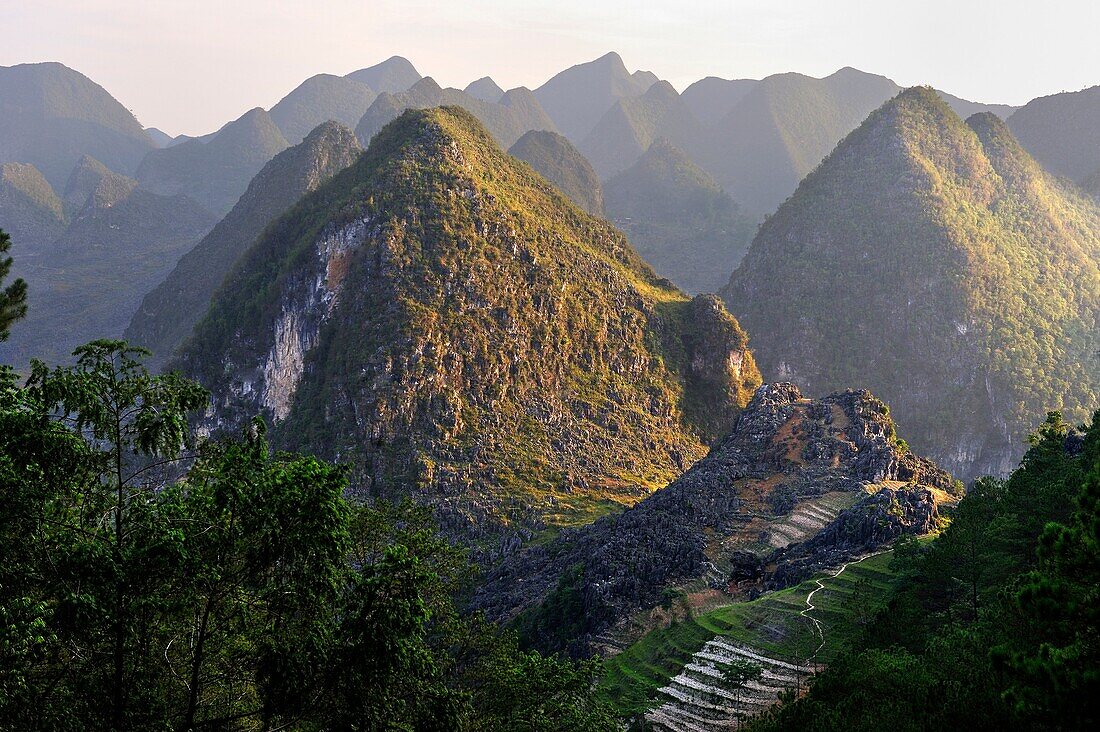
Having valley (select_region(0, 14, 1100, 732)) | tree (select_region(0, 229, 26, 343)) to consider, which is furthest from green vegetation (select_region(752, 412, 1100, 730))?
tree (select_region(0, 229, 26, 343))

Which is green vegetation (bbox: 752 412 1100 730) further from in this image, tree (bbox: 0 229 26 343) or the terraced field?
tree (bbox: 0 229 26 343)

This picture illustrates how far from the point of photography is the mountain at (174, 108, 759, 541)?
87.9 m

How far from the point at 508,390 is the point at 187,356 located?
48114 millimetres

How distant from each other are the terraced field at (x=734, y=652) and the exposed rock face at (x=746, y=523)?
4.35 meters

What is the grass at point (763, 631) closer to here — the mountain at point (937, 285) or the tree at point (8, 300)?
the tree at point (8, 300)

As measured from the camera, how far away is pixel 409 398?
89.6 m

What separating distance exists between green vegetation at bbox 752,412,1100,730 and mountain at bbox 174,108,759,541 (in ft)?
149

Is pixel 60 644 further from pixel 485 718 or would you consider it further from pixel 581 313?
pixel 581 313

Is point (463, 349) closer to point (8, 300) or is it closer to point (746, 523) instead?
point (746, 523)

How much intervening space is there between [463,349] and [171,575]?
82.5 m

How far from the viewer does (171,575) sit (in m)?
14.3

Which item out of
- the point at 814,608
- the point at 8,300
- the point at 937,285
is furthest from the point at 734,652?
the point at 937,285

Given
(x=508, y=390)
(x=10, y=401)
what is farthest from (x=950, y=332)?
(x=10, y=401)

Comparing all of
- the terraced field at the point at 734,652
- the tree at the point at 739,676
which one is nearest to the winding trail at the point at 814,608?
the terraced field at the point at 734,652
